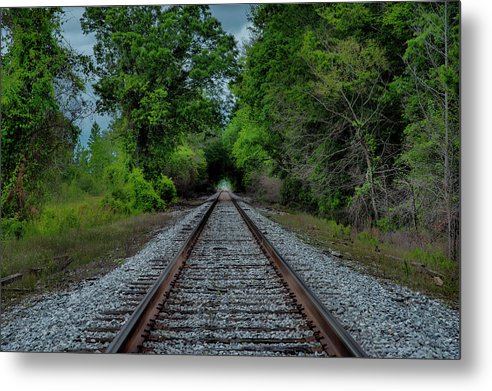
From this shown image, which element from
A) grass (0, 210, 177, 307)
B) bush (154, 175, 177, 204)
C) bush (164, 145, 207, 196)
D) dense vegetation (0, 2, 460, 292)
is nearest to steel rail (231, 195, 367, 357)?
dense vegetation (0, 2, 460, 292)

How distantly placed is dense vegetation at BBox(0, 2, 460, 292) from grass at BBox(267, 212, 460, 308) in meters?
0.07

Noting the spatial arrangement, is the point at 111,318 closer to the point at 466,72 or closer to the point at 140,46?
the point at 140,46

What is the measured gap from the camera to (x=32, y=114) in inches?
178

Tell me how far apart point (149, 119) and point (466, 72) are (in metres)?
2.97

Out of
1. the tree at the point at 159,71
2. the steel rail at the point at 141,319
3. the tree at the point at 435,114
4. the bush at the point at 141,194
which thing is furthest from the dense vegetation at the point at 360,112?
the steel rail at the point at 141,319

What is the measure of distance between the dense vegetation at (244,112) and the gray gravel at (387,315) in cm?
46

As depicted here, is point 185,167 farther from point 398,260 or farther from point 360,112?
point 398,260

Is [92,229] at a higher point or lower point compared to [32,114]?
lower

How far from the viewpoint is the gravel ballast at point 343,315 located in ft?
11.5

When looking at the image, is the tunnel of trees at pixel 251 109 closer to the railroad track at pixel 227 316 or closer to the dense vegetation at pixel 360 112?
the dense vegetation at pixel 360 112

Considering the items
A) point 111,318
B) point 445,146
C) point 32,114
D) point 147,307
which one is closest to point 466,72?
point 445,146

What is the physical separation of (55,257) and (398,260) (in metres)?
3.11

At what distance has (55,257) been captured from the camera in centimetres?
431

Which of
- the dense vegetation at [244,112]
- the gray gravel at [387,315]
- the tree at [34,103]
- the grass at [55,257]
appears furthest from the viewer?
the tree at [34,103]
